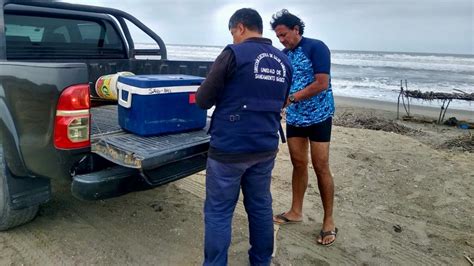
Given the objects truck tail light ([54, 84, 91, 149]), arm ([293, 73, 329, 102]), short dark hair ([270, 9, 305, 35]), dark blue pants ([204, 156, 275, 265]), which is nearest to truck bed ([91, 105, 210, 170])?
truck tail light ([54, 84, 91, 149])

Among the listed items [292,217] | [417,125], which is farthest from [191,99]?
[417,125]

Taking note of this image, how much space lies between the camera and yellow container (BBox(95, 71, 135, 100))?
10.8ft

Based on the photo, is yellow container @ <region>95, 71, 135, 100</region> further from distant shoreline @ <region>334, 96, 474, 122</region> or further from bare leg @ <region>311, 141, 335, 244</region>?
distant shoreline @ <region>334, 96, 474, 122</region>

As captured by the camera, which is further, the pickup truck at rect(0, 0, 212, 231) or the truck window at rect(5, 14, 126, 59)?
the truck window at rect(5, 14, 126, 59)

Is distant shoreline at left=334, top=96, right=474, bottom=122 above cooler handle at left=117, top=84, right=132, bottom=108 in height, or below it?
below

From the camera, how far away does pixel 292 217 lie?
3.63 meters

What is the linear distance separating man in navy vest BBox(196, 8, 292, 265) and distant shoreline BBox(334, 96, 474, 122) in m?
10.8

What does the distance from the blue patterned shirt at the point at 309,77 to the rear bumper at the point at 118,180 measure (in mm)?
1111

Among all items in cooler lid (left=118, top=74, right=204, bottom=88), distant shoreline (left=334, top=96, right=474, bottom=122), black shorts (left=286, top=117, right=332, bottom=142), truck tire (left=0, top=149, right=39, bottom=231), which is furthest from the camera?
distant shoreline (left=334, top=96, right=474, bottom=122)

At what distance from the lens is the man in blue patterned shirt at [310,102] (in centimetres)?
305

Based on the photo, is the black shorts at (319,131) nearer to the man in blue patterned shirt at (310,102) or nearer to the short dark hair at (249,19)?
the man in blue patterned shirt at (310,102)

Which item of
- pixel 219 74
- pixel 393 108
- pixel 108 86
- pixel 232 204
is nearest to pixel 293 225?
pixel 232 204

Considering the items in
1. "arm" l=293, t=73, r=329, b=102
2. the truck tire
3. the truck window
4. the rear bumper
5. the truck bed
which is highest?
the truck window

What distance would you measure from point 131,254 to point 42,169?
912 millimetres
